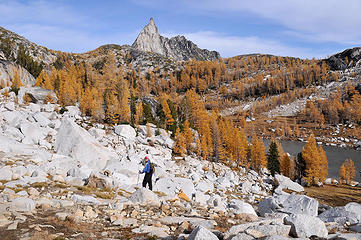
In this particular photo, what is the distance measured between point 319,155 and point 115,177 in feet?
210

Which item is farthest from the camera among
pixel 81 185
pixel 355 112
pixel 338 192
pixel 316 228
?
pixel 355 112

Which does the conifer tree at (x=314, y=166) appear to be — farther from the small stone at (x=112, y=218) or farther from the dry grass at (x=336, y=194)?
the small stone at (x=112, y=218)

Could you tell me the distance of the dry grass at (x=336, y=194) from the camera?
149 ft

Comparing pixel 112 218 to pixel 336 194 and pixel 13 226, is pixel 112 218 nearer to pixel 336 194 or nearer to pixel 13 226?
pixel 13 226

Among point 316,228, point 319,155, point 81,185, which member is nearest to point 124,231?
point 316,228

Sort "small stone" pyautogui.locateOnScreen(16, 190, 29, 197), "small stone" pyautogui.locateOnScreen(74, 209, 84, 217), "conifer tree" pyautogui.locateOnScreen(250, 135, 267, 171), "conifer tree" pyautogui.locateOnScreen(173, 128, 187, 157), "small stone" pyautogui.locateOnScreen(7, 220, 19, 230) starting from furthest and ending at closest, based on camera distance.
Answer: "conifer tree" pyautogui.locateOnScreen(250, 135, 267, 171) < "conifer tree" pyautogui.locateOnScreen(173, 128, 187, 157) < "small stone" pyautogui.locateOnScreen(16, 190, 29, 197) < "small stone" pyautogui.locateOnScreen(74, 209, 84, 217) < "small stone" pyautogui.locateOnScreen(7, 220, 19, 230)

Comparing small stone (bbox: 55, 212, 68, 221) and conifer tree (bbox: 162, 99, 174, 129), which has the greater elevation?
conifer tree (bbox: 162, 99, 174, 129)

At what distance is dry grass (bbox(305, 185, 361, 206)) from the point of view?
149 feet

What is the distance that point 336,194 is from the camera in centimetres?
5103

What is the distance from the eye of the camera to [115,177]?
68.4 ft

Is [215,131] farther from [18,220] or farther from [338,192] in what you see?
[18,220]

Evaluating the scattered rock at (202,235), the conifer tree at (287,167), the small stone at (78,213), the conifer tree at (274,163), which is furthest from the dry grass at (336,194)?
the small stone at (78,213)

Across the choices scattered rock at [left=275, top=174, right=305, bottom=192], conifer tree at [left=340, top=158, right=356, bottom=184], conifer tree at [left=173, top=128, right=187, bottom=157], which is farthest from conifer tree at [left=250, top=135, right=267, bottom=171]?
conifer tree at [left=173, top=128, right=187, bottom=157]

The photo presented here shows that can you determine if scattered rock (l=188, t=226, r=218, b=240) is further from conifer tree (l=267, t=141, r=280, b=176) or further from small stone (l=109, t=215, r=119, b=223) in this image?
conifer tree (l=267, t=141, r=280, b=176)
